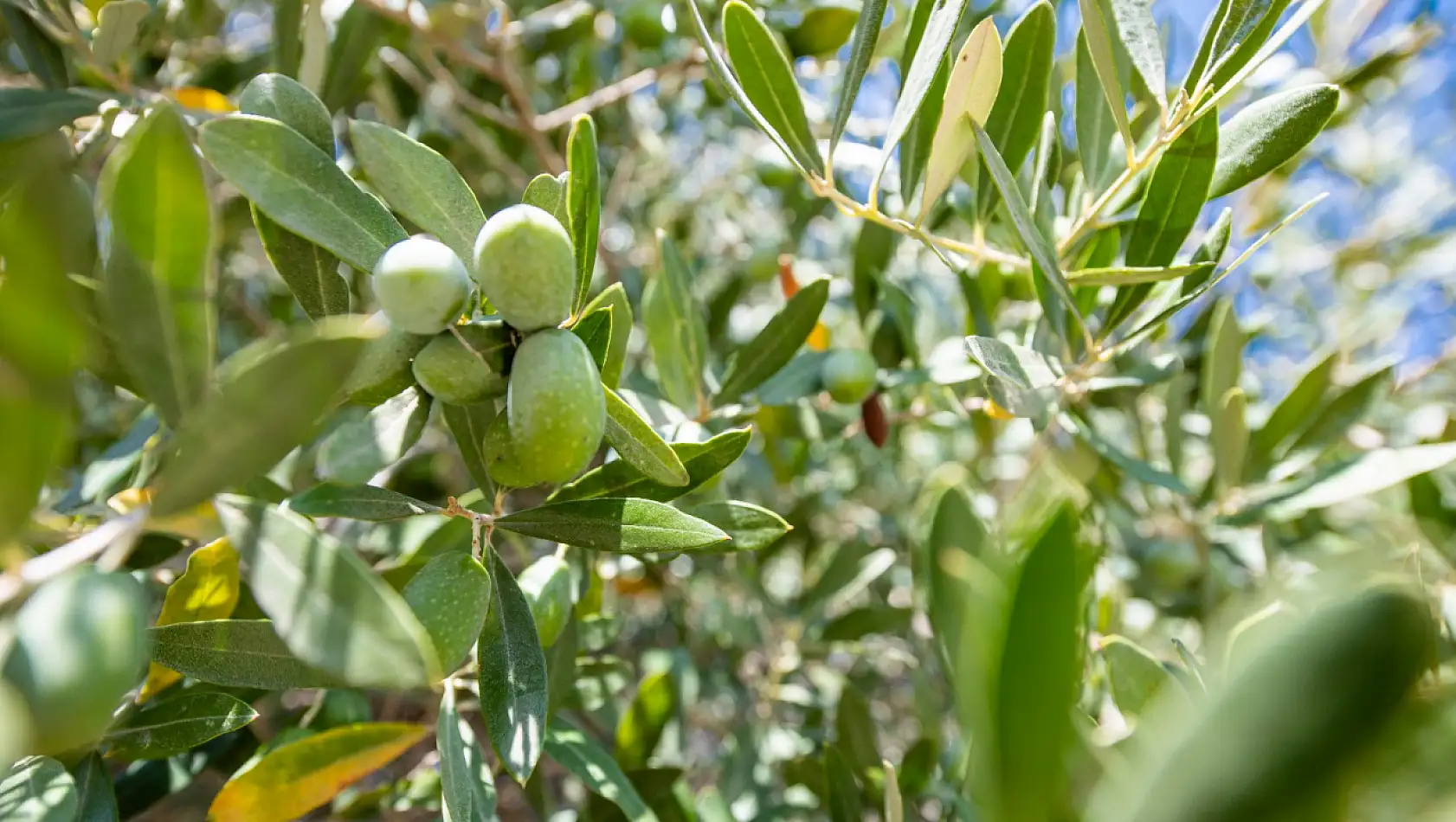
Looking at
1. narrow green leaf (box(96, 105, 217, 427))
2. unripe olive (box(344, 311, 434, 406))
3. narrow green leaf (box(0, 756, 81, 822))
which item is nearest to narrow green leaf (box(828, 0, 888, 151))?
unripe olive (box(344, 311, 434, 406))

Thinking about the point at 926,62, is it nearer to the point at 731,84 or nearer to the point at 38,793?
the point at 731,84

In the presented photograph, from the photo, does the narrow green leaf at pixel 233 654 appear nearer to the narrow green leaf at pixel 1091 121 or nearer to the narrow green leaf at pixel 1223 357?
the narrow green leaf at pixel 1091 121

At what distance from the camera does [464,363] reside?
2.04 ft

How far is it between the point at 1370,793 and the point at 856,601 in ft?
6.40

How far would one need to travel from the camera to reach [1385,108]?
3051 millimetres

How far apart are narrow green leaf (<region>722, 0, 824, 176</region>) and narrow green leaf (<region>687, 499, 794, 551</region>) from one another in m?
0.41

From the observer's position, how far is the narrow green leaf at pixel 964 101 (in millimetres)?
788

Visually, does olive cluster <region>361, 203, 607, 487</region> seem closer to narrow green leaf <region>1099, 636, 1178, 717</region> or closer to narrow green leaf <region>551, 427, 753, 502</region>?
narrow green leaf <region>551, 427, 753, 502</region>

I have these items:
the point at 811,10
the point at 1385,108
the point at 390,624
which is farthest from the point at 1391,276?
the point at 390,624

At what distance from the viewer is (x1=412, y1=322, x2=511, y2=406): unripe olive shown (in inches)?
24.4

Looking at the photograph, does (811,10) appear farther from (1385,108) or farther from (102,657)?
(1385,108)

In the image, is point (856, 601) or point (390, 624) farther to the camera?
point (856, 601)

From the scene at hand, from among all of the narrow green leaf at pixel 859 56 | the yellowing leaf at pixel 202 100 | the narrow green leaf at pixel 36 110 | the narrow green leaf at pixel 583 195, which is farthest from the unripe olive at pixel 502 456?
the yellowing leaf at pixel 202 100

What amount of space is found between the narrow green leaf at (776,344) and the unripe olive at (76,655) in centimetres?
76
